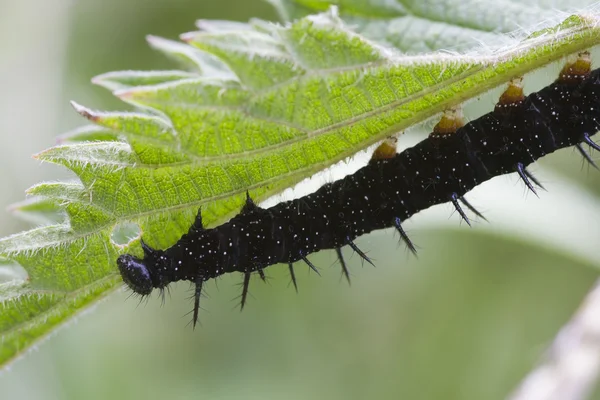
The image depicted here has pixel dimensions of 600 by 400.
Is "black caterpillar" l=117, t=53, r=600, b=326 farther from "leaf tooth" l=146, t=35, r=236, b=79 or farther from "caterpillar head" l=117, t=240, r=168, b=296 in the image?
"leaf tooth" l=146, t=35, r=236, b=79

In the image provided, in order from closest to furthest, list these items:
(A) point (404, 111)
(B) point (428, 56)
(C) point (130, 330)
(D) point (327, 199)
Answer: (B) point (428, 56), (A) point (404, 111), (D) point (327, 199), (C) point (130, 330)

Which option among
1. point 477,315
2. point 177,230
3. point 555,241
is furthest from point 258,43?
point 477,315

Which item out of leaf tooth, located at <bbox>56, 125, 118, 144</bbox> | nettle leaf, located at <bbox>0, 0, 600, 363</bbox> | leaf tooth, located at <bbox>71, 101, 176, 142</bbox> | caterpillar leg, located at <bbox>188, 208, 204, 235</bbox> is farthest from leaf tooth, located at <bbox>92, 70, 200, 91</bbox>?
leaf tooth, located at <bbox>71, 101, 176, 142</bbox>

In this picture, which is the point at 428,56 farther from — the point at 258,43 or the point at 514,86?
the point at 514,86

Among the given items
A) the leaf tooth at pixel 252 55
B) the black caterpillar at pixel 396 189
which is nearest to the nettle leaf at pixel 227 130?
the leaf tooth at pixel 252 55

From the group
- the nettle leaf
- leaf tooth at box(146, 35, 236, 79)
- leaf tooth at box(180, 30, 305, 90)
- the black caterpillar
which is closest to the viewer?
leaf tooth at box(180, 30, 305, 90)

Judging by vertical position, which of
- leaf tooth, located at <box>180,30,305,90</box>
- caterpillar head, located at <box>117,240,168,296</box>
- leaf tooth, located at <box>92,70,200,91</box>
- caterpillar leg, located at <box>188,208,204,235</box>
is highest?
leaf tooth, located at <box>180,30,305,90</box>
